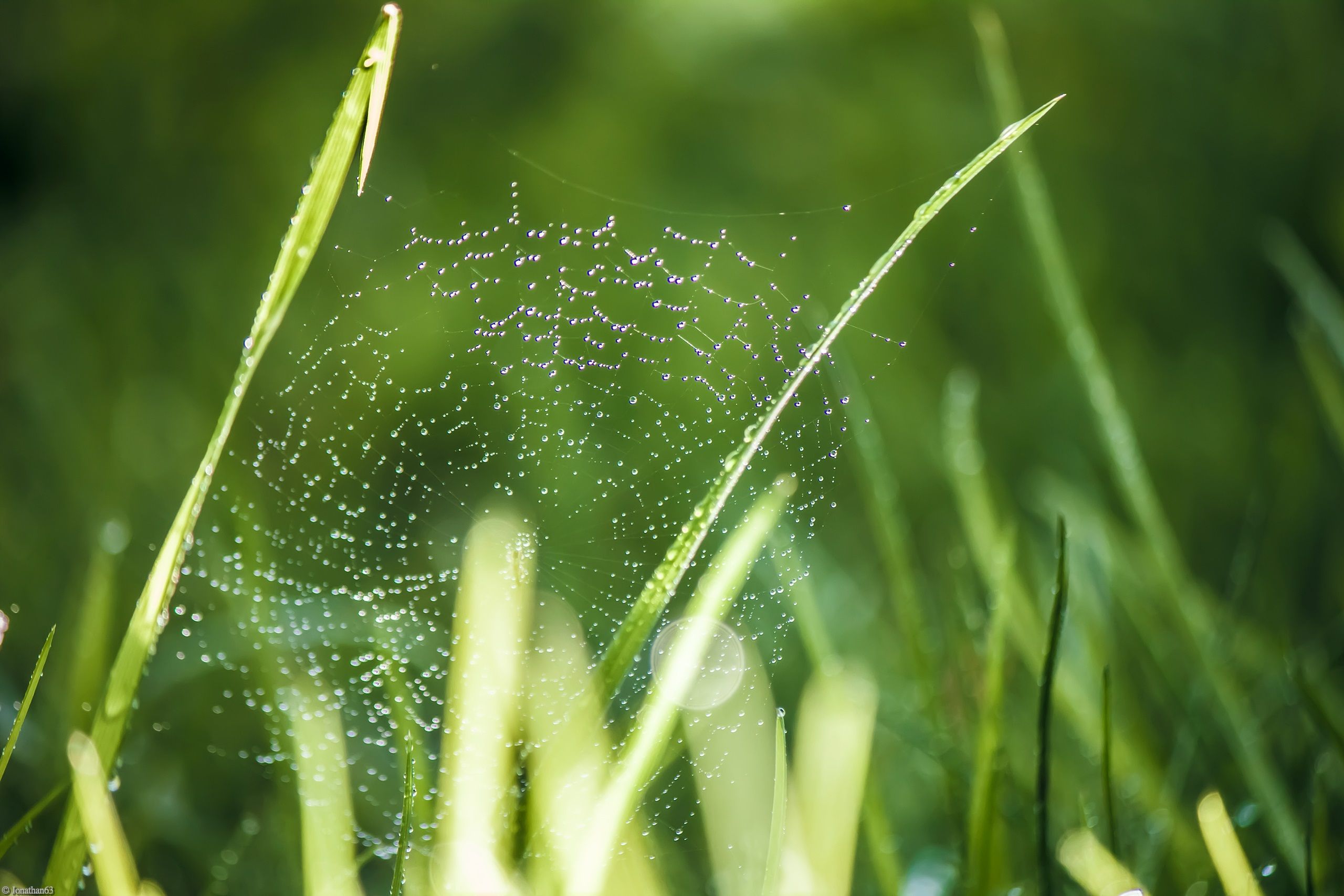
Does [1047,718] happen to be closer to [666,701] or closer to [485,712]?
[666,701]

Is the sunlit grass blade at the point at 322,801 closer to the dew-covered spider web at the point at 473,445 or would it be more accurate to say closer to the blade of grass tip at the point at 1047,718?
the dew-covered spider web at the point at 473,445

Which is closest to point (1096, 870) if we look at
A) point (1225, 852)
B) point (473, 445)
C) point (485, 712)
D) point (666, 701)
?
point (1225, 852)

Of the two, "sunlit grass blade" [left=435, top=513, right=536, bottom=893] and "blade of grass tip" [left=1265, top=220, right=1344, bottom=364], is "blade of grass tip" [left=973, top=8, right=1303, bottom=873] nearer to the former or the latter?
"blade of grass tip" [left=1265, top=220, right=1344, bottom=364]

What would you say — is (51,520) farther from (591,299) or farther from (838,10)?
(838,10)

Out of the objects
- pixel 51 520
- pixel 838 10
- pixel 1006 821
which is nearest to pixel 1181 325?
pixel 838 10

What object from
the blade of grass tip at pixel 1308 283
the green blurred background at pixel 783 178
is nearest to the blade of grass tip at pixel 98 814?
the blade of grass tip at pixel 1308 283

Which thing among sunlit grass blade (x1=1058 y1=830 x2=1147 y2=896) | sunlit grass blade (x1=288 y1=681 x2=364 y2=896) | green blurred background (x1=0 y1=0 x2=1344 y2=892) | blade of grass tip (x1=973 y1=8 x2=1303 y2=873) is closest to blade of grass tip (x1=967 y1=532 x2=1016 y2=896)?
sunlit grass blade (x1=1058 y1=830 x2=1147 y2=896)
